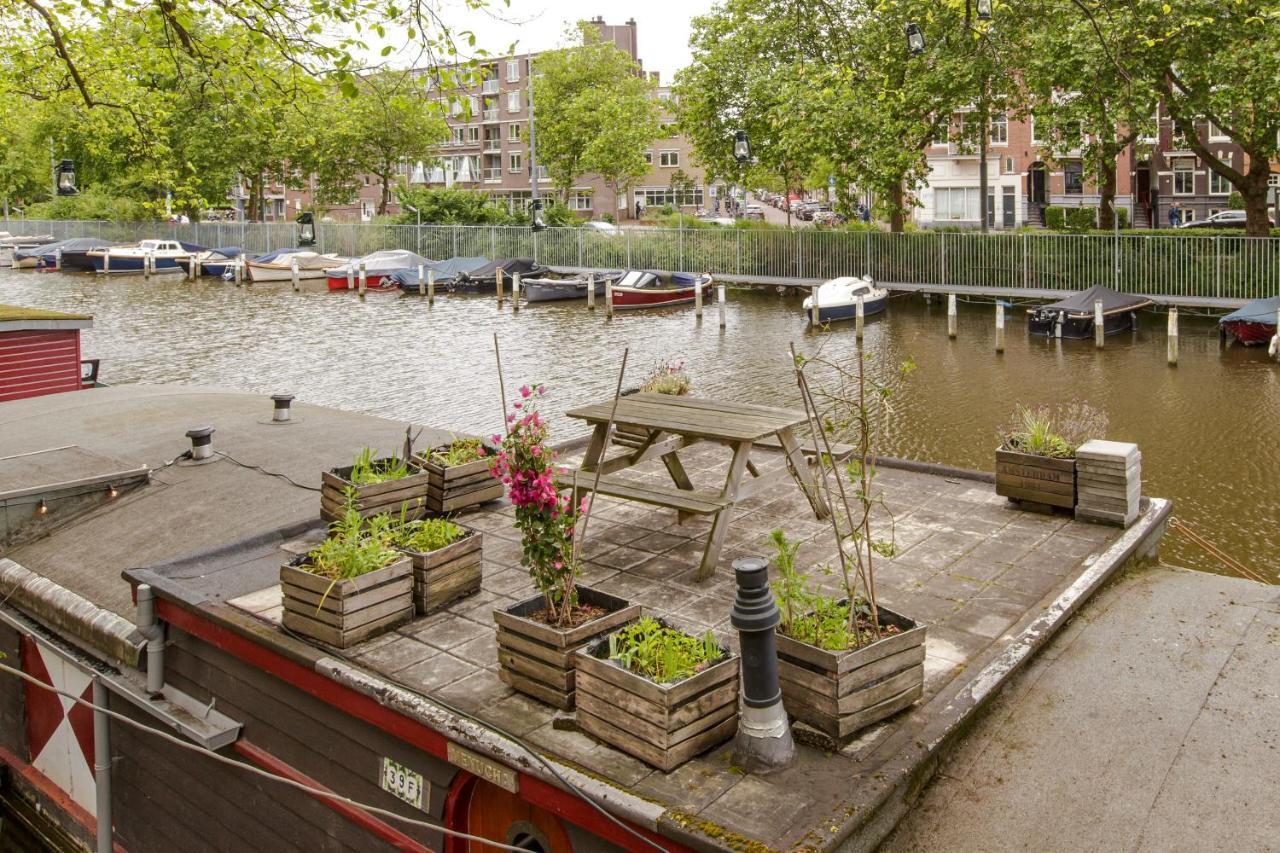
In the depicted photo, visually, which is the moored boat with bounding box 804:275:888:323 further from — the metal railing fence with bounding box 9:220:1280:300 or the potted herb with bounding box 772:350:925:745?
the potted herb with bounding box 772:350:925:745

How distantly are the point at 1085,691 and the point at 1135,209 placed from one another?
5499cm

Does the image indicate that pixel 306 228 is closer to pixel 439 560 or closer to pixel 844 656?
pixel 439 560

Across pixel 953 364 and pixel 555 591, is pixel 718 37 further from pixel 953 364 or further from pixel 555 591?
pixel 555 591

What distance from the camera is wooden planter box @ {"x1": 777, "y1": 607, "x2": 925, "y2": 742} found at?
5.83 meters

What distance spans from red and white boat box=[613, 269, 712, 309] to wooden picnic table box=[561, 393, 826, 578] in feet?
94.2

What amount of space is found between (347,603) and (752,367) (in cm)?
2127

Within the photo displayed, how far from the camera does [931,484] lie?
10.7 meters

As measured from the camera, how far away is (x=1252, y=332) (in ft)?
91.8

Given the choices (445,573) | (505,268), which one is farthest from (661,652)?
(505,268)

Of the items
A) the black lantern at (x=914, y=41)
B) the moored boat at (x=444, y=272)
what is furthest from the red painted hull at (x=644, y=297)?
the black lantern at (x=914, y=41)

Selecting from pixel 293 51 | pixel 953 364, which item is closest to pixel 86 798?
pixel 293 51

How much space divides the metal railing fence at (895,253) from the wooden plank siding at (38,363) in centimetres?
2887

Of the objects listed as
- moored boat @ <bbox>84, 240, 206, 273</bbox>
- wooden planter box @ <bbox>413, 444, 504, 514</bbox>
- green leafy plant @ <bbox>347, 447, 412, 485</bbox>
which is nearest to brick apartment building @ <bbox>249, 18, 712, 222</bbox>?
moored boat @ <bbox>84, 240, 206, 273</bbox>

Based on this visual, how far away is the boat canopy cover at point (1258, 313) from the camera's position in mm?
27719
